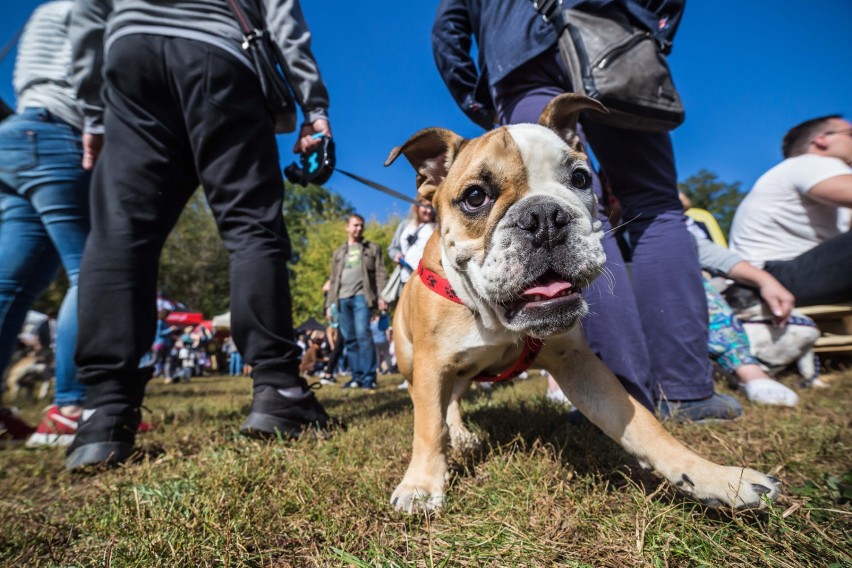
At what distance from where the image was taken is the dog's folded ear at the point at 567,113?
2105 millimetres

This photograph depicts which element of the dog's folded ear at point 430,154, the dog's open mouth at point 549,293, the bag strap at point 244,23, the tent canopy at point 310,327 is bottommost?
the tent canopy at point 310,327

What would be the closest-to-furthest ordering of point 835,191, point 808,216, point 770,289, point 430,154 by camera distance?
1. point 430,154
2. point 835,191
3. point 770,289
4. point 808,216

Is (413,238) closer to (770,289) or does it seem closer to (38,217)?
(38,217)

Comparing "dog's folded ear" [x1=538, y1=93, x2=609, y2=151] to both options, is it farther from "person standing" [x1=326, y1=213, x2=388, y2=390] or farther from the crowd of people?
"person standing" [x1=326, y1=213, x2=388, y2=390]

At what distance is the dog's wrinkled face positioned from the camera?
1577mm

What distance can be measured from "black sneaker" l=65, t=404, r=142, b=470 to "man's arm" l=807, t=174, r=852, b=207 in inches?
227

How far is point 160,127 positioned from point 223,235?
71 centimetres

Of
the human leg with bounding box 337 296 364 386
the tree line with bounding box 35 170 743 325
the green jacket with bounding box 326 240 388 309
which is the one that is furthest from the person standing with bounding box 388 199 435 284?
the tree line with bounding box 35 170 743 325

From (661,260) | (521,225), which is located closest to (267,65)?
(521,225)

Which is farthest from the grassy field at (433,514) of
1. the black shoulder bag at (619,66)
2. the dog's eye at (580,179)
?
the black shoulder bag at (619,66)

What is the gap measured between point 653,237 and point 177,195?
10.4ft

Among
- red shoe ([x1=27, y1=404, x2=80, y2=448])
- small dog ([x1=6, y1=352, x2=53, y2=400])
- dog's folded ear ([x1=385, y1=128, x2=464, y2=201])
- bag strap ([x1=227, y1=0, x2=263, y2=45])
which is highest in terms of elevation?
bag strap ([x1=227, y1=0, x2=263, y2=45])

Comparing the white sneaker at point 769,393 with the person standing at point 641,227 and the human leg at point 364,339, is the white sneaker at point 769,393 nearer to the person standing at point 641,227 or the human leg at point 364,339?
the person standing at point 641,227

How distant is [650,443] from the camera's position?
158 cm
